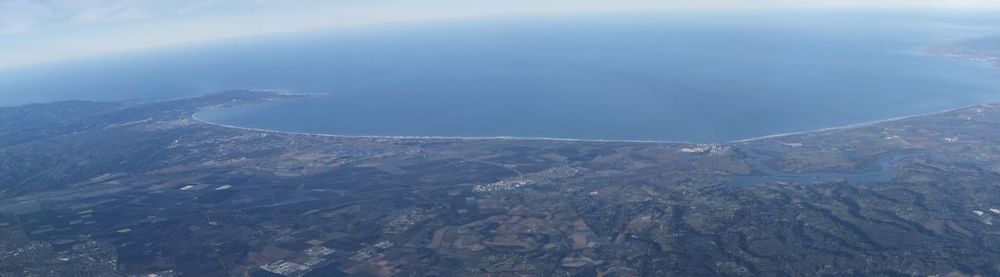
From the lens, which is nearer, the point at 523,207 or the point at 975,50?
the point at 523,207

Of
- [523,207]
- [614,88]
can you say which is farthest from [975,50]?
[523,207]

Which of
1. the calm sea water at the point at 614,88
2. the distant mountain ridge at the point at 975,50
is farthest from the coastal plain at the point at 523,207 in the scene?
the distant mountain ridge at the point at 975,50

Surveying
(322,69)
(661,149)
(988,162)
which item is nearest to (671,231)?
(661,149)

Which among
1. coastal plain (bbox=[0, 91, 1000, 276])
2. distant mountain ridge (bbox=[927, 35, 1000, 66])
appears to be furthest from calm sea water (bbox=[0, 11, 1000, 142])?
coastal plain (bbox=[0, 91, 1000, 276])

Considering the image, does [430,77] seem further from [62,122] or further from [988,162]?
[988,162]

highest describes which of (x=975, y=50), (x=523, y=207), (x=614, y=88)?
(x=975, y=50)

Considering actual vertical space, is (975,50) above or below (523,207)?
above

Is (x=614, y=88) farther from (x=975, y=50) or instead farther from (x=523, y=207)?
(x=975, y=50)

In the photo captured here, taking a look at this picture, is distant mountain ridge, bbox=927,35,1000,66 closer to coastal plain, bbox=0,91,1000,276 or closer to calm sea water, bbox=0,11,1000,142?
calm sea water, bbox=0,11,1000,142

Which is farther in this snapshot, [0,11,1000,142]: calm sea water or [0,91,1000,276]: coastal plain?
[0,11,1000,142]: calm sea water

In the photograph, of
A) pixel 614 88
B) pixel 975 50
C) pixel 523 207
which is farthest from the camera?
pixel 975 50
